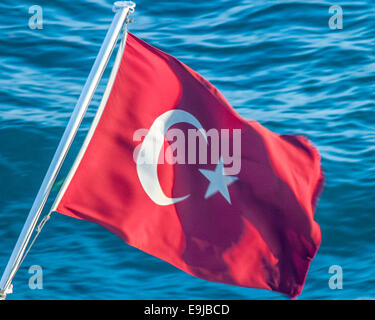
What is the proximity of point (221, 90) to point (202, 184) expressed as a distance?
6310mm

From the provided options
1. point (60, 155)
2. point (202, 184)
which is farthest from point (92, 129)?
point (202, 184)

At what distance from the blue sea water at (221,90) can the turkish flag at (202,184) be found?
237 cm

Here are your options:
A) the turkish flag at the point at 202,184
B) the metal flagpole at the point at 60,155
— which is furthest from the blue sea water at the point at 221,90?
the metal flagpole at the point at 60,155

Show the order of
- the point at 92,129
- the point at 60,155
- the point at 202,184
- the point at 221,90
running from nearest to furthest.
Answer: the point at 60,155
the point at 92,129
the point at 202,184
the point at 221,90

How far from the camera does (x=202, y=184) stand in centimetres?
639

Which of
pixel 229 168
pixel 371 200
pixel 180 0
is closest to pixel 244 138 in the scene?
pixel 229 168

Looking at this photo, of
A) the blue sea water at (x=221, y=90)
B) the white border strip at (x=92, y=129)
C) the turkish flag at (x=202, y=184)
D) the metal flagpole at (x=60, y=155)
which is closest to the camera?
the metal flagpole at (x=60, y=155)

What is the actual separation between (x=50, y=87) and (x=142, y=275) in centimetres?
461

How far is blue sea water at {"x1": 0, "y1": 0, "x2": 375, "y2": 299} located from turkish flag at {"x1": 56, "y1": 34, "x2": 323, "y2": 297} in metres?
2.37

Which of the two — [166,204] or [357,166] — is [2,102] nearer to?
[357,166]

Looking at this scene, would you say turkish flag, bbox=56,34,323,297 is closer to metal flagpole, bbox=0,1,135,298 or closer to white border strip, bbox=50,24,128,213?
white border strip, bbox=50,24,128,213

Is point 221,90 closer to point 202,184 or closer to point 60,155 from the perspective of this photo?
point 202,184

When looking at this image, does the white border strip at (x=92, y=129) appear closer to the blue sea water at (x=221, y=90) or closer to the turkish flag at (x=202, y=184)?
the turkish flag at (x=202, y=184)

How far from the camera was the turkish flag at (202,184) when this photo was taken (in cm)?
627
